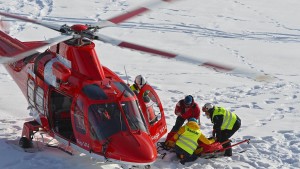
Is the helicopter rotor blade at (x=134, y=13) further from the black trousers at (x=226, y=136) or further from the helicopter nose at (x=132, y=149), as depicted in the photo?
the black trousers at (x=226, y=136)

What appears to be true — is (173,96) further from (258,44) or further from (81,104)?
(258,44)

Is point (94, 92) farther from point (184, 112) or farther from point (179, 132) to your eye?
point (184, 112)

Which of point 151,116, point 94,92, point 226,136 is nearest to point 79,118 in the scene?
point 94,92

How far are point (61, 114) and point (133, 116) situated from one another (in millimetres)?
1756

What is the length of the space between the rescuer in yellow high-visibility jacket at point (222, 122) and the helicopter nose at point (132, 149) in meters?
2.20

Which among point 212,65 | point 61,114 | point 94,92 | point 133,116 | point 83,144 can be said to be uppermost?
point 212,65

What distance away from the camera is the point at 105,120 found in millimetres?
8016

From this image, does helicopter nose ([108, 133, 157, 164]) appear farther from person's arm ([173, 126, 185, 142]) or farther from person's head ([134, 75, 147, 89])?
person's head ([134, 75, 147, 89])

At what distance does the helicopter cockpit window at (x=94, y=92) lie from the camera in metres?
8.22


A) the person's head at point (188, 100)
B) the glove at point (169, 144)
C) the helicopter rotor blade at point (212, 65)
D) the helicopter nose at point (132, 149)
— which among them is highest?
the helicopter rotor blade at point (212, 65)

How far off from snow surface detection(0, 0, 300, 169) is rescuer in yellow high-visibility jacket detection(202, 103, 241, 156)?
1.37 ft

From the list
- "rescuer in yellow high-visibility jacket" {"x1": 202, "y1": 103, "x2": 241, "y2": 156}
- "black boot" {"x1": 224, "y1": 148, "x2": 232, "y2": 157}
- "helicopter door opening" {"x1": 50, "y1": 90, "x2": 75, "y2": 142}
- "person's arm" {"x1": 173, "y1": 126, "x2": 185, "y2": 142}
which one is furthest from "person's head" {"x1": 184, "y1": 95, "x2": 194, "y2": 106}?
"helicopter door opening" {"x1": 50, "y1": 90, "x2": 75, "y2": 142}

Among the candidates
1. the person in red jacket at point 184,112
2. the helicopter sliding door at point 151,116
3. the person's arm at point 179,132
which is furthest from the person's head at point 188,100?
the person's arm at point 179,132

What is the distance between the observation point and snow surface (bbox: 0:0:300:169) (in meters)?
9.73
